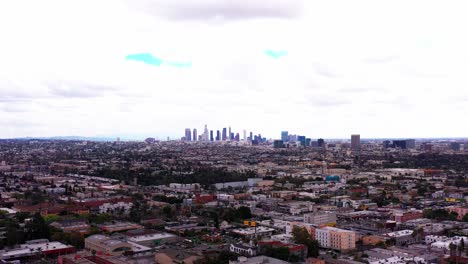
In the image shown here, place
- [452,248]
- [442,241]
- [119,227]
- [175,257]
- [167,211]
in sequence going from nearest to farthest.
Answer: [175,257]
[452,248]
[442,241]
[119,227]
[167,211]

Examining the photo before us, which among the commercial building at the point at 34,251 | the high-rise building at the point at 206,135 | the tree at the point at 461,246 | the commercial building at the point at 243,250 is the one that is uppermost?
the high-rise building at the point at 206,135

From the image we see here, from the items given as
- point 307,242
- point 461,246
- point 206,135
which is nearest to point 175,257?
point 307,242

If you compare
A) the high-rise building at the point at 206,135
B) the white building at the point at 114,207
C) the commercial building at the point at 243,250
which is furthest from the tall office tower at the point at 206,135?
the commercial building at the point at 243,250

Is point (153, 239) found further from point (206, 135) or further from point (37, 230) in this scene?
point (206, 135)

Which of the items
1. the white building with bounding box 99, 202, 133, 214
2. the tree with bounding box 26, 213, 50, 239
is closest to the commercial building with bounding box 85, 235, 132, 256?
the tree with bounding box 26, 213, 50, 239

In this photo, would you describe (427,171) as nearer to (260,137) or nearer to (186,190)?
(186,190)

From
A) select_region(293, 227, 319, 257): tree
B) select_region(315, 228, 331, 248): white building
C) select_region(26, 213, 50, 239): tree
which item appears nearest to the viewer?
select_region(293, 227, 319, 257): tree

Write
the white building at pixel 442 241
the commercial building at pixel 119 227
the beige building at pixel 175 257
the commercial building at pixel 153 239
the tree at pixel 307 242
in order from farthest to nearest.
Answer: the commercial building at pixel 119 227, the commercial building at pixel 153 239, the white building at pixel 442 241, the tree at pixel 307 242, the beige building at pixel 175 257

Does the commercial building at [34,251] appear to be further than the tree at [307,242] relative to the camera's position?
No

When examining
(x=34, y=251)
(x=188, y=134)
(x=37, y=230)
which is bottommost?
(x=34, y=251)

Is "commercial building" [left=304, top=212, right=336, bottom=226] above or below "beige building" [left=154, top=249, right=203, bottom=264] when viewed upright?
above

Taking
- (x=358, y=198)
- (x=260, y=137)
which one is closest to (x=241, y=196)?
(x=358, y=198)

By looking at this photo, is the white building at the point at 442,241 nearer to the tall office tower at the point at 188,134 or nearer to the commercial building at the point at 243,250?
the commercial building at the point at 243,250

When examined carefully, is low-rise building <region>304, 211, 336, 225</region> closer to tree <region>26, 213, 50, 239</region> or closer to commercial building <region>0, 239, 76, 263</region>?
commercial building <region>0, 239, 76, 263</region>
